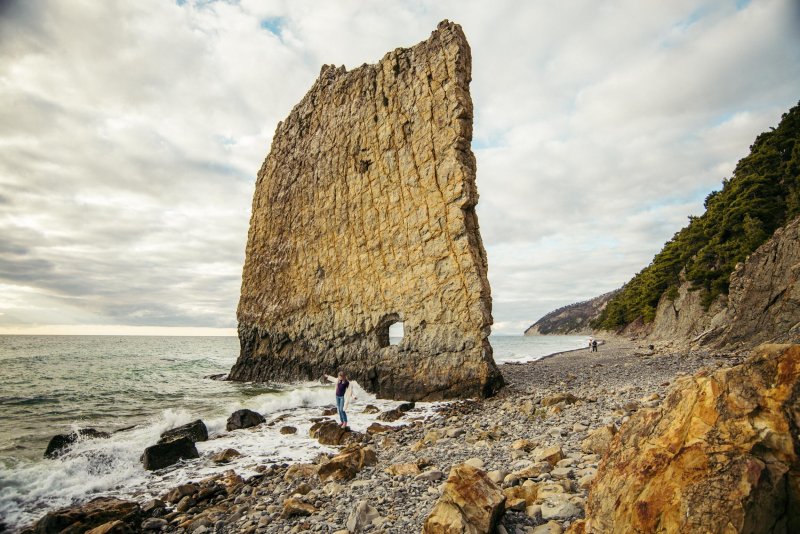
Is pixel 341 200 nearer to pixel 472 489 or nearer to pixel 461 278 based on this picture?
pixel 461 278

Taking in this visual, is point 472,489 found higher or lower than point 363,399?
higher

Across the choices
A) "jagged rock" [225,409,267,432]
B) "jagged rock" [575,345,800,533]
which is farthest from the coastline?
"jagged rock" [225,409,267,432]

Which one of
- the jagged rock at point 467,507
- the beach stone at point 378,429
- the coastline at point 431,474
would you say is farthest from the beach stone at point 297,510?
the beach stone at point 378,429

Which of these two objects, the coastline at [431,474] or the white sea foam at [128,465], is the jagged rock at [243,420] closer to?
the white sea foam at [128,465]

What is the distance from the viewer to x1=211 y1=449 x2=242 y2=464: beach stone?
11.4 meters

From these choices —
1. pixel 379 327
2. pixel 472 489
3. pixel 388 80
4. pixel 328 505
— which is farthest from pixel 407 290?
pixel 472 489

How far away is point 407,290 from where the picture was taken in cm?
2208

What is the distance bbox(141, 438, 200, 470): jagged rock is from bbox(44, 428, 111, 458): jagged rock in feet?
9.62

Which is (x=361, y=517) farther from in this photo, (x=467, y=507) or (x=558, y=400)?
(x=558, y=400)

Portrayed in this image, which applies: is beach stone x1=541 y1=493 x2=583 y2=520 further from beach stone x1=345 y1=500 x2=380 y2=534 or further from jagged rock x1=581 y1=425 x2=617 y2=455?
beach stone x1=345 y1=500 x2=380 y2=534

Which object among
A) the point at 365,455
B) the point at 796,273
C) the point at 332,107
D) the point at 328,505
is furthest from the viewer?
the point at 332,107

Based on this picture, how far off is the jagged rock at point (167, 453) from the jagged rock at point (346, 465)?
561 cm

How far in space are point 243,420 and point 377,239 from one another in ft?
42.4

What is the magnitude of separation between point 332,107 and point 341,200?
7.55 metres
